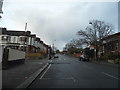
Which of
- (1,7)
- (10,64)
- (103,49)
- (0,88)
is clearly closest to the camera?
(1,7)

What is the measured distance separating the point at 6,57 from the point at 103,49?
175ft

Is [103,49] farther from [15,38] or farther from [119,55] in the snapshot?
[15,38]

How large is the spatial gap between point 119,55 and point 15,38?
4910 cm

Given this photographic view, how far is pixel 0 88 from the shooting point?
10156 mm

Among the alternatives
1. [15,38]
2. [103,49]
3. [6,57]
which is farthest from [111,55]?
[15,38]

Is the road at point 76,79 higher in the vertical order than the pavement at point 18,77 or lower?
lower

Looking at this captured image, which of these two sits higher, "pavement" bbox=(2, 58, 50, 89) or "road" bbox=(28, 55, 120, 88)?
"pavement" bbox=(2, 58, 50, 89)

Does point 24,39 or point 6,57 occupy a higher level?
point 24,39

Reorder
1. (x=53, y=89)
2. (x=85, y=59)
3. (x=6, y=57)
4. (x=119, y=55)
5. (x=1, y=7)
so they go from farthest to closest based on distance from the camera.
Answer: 1. (x=85, y=59)
2. (x=119, y=55)
3. (x=6, y=57)
4. (x=53, y=89)
5. (x=1, y=7)

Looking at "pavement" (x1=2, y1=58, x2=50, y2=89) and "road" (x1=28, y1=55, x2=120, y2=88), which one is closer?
"pavement" (x1=2, y1=58, x2=50, y2=89)

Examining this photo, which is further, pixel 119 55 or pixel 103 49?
pixel 103 49

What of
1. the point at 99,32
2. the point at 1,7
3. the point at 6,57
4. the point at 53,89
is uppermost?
the point at 99,32

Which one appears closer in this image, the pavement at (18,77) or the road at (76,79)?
the pavement at (18,77)

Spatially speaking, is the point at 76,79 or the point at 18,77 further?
the point at 18,77
